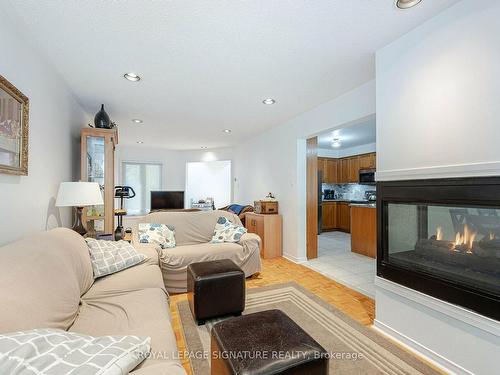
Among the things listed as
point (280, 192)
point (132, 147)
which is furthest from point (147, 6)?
point (132, 147)

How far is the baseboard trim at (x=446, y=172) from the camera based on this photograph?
133cm

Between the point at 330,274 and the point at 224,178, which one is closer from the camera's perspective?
the point at 330,274

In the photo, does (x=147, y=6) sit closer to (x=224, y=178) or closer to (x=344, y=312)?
(x=344, y=312)

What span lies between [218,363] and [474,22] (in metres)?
2.48

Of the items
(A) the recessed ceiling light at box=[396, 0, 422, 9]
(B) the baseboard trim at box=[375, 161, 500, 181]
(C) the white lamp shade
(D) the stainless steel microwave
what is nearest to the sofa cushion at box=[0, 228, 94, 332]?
(C) the white lamp shade

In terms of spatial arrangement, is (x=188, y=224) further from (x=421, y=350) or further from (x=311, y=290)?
(x=421, y=350)

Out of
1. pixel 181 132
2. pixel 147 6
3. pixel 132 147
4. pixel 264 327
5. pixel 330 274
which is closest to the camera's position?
pixel 264 327

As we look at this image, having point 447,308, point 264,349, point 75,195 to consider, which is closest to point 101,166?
point 75,195

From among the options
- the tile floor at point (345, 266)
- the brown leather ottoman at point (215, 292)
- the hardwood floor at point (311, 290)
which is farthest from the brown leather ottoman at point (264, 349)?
the tile floor at point (345, 266)

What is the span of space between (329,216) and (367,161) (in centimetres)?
175

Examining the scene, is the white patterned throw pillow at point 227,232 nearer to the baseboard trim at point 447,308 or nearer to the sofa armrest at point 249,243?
the sofa armrest at point 249,243

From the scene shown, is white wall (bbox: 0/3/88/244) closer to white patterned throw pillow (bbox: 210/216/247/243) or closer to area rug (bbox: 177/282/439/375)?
area rug (bbox: 177/282/439/375)

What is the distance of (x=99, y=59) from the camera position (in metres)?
2.08

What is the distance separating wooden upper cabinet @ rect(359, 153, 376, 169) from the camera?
18.2ft
